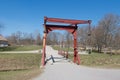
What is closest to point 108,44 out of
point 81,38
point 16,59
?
point 81,38

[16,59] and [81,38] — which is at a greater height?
[81,38]

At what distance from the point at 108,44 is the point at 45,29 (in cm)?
3211

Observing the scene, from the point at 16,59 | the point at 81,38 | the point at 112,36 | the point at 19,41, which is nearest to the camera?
the point at 16,59

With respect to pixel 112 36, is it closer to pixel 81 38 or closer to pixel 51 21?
pixel 81 38

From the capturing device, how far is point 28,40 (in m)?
115

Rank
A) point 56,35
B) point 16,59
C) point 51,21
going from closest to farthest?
point 51,21 < point 16,59 < point 56,35

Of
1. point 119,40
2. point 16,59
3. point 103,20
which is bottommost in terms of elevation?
point 16,59

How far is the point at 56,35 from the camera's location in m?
105

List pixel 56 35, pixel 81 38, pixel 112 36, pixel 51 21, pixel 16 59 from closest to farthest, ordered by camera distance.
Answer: pixel 51 21
pixel 16 59
pixel 112 36
pixel 81 38
pixel 56 35

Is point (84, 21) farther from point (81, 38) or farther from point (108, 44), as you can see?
point (81, 38)

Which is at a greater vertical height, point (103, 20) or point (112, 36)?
point (103, 20)

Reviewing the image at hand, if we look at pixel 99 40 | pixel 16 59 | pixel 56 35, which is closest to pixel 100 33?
pixel 99 40

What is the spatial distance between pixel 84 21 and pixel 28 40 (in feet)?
320

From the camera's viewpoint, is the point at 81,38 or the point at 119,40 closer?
the point at 119,40
